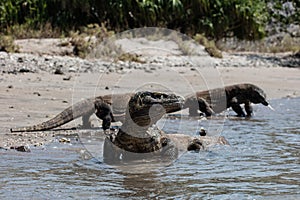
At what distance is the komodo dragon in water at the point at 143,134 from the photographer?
6.66m

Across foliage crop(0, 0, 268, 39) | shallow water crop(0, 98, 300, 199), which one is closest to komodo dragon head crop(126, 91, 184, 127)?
shallow water crop(0, 98, 300, 199)

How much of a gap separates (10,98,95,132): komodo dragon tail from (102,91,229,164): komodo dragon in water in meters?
1.68

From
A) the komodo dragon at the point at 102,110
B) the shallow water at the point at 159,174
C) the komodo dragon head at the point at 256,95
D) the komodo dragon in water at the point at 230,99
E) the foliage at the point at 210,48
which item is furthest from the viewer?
the foliage at the point at 210,48

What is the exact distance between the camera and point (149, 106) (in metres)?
6.62

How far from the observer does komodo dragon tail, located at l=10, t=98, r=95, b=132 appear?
852 centimetres

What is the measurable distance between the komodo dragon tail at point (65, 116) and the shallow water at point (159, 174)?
1.33 feet

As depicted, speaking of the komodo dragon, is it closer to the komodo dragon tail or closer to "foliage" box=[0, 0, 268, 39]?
the komodo dragon tail

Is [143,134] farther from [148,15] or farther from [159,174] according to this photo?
[148,15]

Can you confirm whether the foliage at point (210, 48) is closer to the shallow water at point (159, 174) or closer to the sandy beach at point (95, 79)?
the sandy beach at point (95, 79)

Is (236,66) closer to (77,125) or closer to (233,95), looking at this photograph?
(233,95)

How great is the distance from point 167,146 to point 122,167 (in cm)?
65

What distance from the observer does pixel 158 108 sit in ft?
21.9

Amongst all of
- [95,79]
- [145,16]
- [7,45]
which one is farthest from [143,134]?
[145,16]

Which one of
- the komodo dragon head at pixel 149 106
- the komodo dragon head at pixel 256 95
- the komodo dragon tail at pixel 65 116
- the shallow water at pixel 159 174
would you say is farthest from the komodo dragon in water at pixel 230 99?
the komodo dragon head at pixel 149 106
